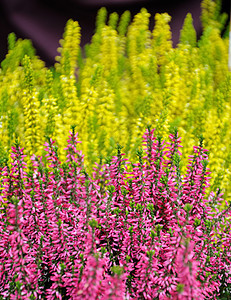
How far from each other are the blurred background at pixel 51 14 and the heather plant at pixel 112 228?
2.08 meters

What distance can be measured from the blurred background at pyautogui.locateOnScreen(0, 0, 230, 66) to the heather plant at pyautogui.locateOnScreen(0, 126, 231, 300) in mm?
2083

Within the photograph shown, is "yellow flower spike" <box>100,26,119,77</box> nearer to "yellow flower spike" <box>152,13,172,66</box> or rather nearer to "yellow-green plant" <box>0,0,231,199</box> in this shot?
"yellow-green plant" <box>0,0,231,199</box>

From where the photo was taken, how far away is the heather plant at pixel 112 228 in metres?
1.15

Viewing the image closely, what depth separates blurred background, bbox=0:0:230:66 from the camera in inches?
123

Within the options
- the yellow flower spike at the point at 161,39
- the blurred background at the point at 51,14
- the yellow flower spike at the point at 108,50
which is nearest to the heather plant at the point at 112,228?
the yellow flower spike at the point at 108,50

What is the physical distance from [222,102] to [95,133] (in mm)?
790

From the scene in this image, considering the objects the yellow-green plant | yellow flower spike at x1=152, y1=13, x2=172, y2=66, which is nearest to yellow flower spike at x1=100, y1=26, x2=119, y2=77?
the yellow-green plant

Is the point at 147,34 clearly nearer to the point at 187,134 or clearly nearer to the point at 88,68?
the point at 88,68

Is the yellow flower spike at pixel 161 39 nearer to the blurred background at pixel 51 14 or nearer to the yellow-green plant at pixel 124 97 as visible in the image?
the yellow-green plant at pixel 124 97

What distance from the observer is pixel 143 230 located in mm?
1244

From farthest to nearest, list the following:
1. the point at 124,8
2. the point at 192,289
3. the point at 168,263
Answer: the point at 124,8, the point at 168,263, the point at 192,289

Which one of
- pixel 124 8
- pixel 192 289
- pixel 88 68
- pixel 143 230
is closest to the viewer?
pixel 192 289

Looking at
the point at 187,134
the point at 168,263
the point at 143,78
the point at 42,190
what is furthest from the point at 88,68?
the point at 168,263

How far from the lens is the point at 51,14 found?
10.4 feet
